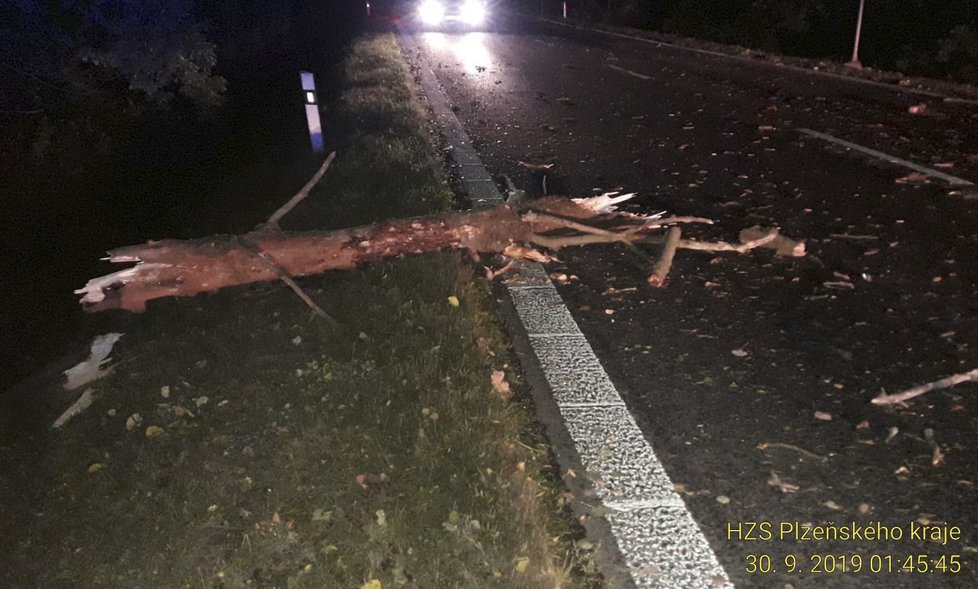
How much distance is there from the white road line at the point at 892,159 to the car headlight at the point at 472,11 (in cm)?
2209

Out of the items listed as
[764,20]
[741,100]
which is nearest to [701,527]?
[741,100]

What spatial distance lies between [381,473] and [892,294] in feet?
10.9

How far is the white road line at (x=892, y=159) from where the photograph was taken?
20.9 ft

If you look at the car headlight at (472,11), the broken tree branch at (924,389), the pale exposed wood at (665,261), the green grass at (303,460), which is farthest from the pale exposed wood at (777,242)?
the car headlight at (472,11)

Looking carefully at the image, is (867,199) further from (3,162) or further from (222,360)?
(3,162)

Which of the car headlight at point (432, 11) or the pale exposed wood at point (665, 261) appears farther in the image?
the car headlight at point (432, 11)

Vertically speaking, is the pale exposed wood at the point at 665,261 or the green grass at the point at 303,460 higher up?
the pale exposed wood at the point at 665,261

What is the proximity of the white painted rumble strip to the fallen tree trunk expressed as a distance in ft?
3.68

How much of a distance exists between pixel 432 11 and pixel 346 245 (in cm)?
2511

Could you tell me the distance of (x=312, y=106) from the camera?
8.41 m

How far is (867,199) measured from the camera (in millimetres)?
6102

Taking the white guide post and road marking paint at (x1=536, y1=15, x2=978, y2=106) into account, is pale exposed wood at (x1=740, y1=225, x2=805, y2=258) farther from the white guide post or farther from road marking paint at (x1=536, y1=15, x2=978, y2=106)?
road marking paint at (x1=536, y1=15, x2=978, y2=106)
